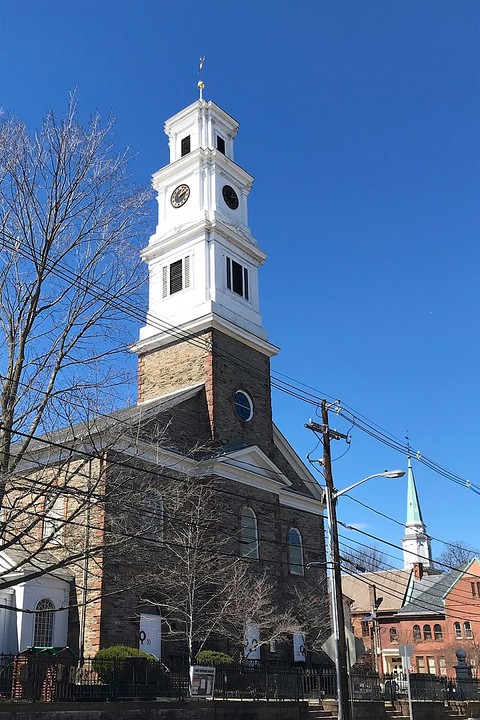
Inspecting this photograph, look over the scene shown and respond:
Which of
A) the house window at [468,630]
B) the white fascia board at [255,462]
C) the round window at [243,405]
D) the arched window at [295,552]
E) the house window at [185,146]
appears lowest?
the house window at [468,630]

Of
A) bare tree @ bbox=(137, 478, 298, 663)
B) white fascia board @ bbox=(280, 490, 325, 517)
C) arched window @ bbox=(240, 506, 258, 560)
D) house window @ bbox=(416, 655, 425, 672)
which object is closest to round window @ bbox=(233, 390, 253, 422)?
white fascia board @ bbox=(280, 490, 325, 517)

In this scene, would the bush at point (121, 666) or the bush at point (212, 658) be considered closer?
the bush at point (121, 666)

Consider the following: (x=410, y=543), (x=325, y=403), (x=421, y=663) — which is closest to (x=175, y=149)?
(x=325, y=403)

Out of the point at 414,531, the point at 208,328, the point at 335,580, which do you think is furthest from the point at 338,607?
the point at 414,531

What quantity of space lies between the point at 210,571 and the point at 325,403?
10.8 meters

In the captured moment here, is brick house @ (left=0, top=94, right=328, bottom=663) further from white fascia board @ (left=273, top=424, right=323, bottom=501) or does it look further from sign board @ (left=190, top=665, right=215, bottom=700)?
sign board @ (left=190, top=665, right=215, bottom=700)

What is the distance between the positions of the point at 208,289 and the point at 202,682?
69.4ft

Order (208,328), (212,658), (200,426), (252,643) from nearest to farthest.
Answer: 1. (212,658)
2. (252,643)
3. (200,426)
4. (208,328)

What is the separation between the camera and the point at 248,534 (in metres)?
35.5

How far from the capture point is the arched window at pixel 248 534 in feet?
114

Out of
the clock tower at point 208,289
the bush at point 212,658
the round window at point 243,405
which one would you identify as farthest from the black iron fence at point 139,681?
the round window at point 243,405

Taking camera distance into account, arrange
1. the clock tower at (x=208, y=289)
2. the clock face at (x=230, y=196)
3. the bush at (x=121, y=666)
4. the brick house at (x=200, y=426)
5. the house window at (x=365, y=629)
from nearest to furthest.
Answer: the bush at (x=121, y=666)
the brick house at (x=200, y=426)
the clock tower at (x=208, y=289)
the clock face at (x=230, y=196)
the house window at (x=365, y=629)

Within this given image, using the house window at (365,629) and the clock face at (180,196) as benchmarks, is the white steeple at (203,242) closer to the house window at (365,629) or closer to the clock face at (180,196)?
the clock face at (180,196)

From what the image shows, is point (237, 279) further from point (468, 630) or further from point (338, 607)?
point (468, 630)
